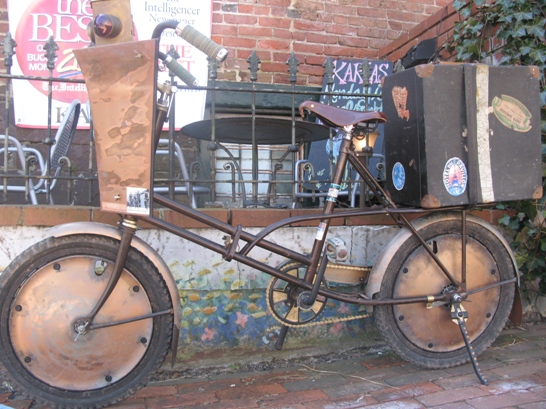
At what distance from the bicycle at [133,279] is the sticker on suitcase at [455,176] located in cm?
11

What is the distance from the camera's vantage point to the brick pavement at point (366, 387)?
227 cm

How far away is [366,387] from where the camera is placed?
8.07ft

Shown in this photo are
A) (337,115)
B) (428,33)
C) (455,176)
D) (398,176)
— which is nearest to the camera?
(337,115)

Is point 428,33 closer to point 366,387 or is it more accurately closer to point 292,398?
point 366,387

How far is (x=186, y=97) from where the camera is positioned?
14.8ft

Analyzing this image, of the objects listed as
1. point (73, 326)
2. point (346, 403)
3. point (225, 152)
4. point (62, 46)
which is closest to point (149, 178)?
point (73, 326)

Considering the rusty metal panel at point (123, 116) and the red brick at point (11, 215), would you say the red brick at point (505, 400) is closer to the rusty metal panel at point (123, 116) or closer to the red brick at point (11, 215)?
the rusty metal panel at point (123, 116)

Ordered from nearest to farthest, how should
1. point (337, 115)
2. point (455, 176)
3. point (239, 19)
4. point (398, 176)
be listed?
point (337, 115) → point (455, 176) → point (398, 176) → point (239, 19)

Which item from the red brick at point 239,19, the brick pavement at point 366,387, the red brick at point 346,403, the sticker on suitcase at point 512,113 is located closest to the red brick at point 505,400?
the brick pavement at point 366,387

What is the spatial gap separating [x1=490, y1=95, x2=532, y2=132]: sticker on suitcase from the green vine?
56 centimetres

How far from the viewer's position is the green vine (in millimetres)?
3088

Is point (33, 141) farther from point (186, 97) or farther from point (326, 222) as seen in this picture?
point (326, 222)

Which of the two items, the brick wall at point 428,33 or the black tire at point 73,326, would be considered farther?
the brick wall at point 428,33

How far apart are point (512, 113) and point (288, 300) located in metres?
1.64
